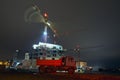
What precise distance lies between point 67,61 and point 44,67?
6907 mm

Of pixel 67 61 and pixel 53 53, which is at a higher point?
pixel 53 53

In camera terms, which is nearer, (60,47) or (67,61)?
(67,61)

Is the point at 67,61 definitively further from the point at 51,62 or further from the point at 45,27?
the point at 45,27

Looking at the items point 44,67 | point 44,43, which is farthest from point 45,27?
point 44,67

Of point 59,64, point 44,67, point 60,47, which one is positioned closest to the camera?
point 59,64

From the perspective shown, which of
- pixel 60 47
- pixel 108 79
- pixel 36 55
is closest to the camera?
pixel 108 79

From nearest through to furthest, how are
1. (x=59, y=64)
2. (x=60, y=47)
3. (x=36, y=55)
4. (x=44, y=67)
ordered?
1. (x=59, y=64)
2. (x=44, y=67)
3. (x=36, y=55)
4. (x=60, y=47)

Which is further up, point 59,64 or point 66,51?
point 66,51

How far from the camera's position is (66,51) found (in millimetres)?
176125

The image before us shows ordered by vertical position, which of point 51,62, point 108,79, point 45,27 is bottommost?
point 108,79

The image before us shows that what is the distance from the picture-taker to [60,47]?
6816 inches

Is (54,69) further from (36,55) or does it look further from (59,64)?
(36,55)

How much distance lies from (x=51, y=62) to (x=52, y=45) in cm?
11378

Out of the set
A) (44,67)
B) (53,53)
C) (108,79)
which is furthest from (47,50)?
(108,79)
